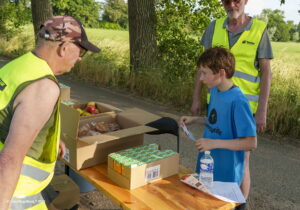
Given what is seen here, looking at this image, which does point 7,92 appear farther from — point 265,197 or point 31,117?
point 265,197

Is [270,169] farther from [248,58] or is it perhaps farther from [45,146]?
[45,146]

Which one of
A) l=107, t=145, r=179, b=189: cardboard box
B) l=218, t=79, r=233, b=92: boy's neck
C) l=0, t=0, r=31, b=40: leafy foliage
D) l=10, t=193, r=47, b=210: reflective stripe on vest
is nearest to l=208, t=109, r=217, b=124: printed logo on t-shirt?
l=218, t=79, r=233, b=92: boy's neck

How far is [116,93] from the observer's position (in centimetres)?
887

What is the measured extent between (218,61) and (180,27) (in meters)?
7.04

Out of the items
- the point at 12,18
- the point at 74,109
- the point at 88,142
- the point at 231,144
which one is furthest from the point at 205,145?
the point at 12,18

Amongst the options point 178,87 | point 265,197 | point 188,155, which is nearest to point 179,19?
point 178,87

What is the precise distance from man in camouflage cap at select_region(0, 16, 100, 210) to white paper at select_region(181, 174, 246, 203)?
0.90 m

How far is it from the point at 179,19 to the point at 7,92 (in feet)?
27.1

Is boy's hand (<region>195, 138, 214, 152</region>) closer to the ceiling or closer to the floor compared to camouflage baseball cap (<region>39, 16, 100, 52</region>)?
closer to the floor

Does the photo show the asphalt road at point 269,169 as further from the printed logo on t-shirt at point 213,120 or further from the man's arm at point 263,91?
the printed logo on t-shirt at point 213,120

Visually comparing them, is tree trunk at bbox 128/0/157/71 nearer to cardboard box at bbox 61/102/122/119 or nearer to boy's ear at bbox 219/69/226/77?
cardboard box at bbox 61/102/122/119

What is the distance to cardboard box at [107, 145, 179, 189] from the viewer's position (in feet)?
6.64

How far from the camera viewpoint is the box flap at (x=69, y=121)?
2.27m

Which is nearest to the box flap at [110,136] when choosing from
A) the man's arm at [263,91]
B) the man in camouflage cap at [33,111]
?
the man in camouflage cap at [33,111]
